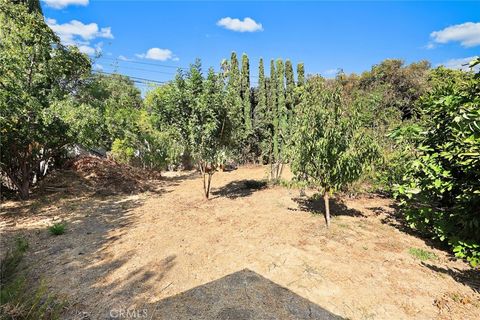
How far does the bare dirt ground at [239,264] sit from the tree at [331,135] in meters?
1.83

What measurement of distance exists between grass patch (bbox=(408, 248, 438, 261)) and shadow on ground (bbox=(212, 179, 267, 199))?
7.18m

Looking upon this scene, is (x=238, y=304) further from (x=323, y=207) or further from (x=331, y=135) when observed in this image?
(x=323, y=207)

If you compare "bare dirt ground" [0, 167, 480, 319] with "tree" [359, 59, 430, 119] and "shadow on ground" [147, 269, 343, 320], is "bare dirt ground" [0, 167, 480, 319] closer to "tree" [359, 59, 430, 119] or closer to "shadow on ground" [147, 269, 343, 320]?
"shadow on ground" [147, 269, 343, 320]

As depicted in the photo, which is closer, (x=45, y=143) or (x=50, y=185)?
(x=45, y=143)

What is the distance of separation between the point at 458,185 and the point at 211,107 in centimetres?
773

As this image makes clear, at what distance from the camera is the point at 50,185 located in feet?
41.8

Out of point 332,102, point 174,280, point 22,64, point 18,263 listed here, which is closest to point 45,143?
point 22,64

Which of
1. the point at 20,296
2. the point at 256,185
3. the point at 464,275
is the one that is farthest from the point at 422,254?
the point at 256,185

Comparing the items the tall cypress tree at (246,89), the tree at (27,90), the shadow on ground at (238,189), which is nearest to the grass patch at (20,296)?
the tree at (27,90)

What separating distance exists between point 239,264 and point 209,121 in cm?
606

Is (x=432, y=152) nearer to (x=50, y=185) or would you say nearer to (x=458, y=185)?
(x=458, y=185)

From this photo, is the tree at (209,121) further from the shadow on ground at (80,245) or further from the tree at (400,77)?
the tree at (400,77)

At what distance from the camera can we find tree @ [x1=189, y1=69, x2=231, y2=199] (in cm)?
1025

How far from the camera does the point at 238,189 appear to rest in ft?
47.1
